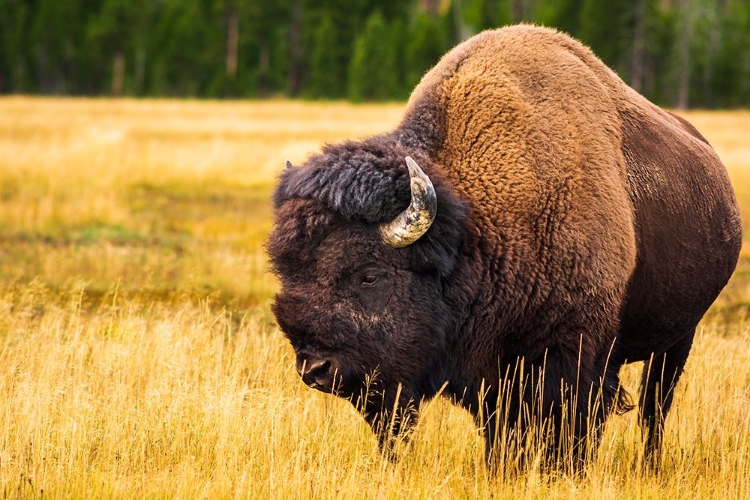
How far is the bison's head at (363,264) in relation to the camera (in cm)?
516

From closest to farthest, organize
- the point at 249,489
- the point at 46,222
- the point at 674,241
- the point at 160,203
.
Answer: the point at 249,489
the point at 674,241
the point at 46,222
the point at 160,203

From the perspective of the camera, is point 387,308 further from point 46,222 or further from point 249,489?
point 46,222

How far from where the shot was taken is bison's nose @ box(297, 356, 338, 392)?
5.10m

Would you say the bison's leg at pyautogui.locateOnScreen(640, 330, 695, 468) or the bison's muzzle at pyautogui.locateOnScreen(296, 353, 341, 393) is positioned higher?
the bison's muzzle at pyautogui.locateOnScreen(296, 353, 341, 393)

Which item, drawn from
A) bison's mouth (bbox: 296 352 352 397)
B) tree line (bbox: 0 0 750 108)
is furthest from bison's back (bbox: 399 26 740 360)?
tree line (bbox: 0 0 750 108)

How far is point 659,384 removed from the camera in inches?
274

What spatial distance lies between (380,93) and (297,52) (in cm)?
1229

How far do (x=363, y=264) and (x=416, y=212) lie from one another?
1.41ft

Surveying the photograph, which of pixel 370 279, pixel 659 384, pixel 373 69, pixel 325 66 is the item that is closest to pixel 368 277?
pixel 370 279

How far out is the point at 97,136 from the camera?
2630cm

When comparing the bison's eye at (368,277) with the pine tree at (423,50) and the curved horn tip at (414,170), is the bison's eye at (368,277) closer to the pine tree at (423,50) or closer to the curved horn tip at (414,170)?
the curved horn tip at (414,170)

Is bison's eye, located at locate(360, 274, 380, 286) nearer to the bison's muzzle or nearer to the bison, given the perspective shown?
the bison

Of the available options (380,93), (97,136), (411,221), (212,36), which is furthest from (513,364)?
(212,36)

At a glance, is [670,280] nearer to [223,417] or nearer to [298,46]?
[223,417]
